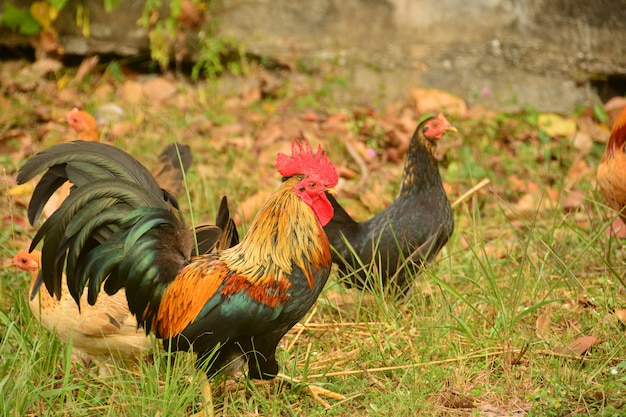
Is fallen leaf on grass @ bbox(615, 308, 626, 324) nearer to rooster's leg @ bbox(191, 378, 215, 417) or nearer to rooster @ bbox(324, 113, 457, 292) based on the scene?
rooster @ bbox(324, 113, 457, 292)

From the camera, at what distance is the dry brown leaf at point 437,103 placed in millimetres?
6359

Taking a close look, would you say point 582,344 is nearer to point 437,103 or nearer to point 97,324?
point 97,324

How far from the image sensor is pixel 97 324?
11.5ft

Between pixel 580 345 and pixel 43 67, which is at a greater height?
pixel 43 67

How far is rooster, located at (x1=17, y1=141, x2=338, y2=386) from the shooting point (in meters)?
3.02

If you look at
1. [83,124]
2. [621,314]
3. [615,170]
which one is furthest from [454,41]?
[621,314]

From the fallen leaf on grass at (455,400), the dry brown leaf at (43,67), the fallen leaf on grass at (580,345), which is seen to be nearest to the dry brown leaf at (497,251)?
the fallen leaf on grass at (580,345)

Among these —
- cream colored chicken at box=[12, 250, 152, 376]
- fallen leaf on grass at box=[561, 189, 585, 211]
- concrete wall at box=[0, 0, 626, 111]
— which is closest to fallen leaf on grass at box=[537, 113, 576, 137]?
concrete wall at box=[0, 0, 626, 111]

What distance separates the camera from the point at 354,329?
12.7 feet

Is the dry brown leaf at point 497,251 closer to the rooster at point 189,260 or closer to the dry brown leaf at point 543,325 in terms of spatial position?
the dry brown leaf at point 543,325

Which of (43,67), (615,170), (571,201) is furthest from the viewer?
(43,67)

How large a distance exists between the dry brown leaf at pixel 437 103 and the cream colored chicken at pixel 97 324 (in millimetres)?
3504

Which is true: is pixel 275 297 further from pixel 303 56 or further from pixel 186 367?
pixel 303 56

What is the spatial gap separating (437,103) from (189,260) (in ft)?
11.9
